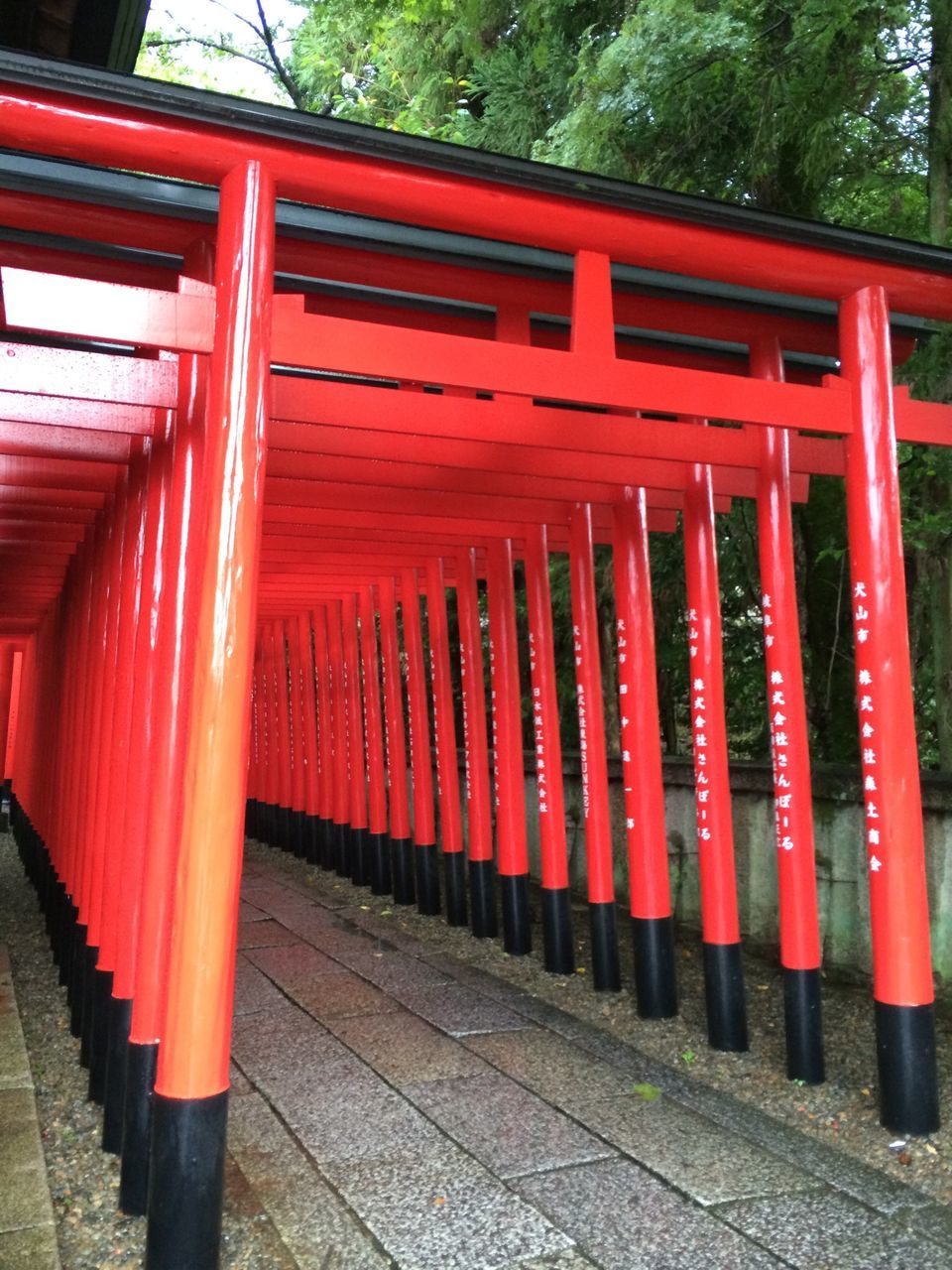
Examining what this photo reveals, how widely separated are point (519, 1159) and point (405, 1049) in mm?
1475

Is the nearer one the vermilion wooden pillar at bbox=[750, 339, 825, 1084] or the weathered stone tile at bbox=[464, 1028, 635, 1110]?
the weathered stone tile at bbox=[464, 1028, 635, 1110]

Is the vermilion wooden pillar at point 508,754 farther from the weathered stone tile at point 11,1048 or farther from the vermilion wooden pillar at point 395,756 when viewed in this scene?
the weathered stone tile at point 11,1048

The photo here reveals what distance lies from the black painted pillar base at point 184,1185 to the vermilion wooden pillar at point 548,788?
157 inches

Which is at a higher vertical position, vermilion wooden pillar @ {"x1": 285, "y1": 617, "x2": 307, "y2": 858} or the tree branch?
the tree branch

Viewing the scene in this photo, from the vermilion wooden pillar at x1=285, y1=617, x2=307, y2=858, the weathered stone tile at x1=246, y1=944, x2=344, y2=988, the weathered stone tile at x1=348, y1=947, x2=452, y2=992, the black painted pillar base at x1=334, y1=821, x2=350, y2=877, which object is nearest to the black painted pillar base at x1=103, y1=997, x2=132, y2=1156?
the weathered stone tile at x1=246, y1=944, x2=344, y2=988

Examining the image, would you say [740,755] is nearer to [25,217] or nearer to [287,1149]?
[287,1149]

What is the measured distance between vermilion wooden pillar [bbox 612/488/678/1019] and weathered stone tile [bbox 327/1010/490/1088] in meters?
1.18

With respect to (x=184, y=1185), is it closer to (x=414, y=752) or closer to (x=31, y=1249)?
(x=31, y=1249)

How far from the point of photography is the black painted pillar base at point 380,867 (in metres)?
10.1

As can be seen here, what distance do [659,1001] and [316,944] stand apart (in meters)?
2.95

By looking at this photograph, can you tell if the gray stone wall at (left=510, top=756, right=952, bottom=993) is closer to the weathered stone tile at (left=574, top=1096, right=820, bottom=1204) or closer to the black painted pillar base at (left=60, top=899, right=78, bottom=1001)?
the weathered stone tile at (left=574, top=1096, right=820, bottom=1204)

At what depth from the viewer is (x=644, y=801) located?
19.1ft

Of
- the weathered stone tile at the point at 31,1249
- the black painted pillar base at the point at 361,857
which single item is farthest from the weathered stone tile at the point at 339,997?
the black painted pillar base at the point at 361,857

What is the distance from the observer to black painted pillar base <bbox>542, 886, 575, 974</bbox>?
693cm
